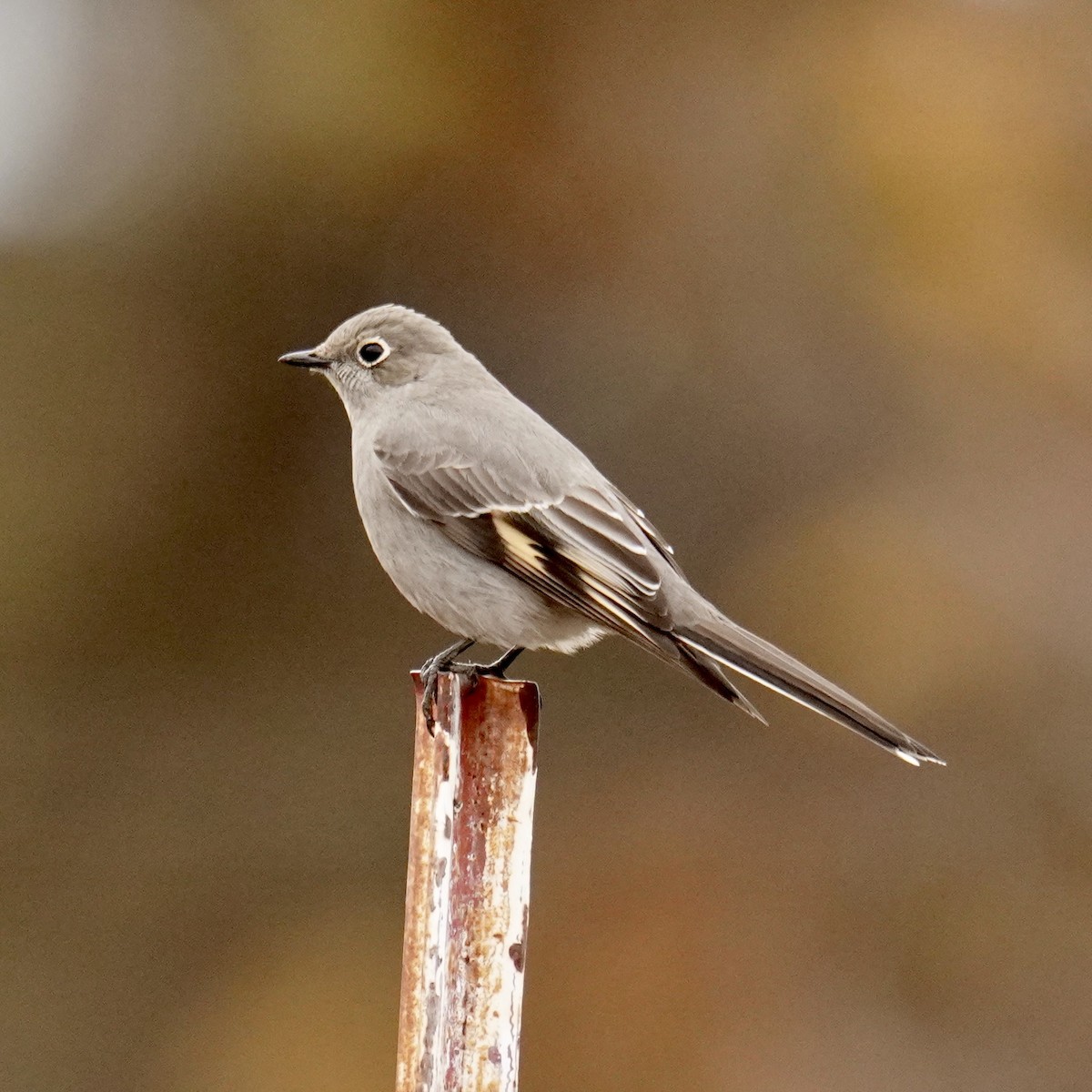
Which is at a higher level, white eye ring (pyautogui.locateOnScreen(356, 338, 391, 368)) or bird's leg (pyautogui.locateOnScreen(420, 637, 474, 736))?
white eye ring (pyautogui.locateOnScreen(356, 338, 391, 368))

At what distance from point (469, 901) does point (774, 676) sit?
1.21 m

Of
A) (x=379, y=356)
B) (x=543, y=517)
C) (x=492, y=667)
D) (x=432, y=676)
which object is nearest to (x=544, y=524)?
(x=543, y=517)

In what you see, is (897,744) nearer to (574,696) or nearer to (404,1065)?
(404,1065)

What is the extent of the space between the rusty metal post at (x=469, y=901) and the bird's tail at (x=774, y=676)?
79cm

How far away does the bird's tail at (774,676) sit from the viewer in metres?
3.70

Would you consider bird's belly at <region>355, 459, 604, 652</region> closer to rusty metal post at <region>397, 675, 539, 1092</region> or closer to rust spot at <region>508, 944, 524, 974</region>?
rusty metal post at <region>397, 675, 539, 1092</region>

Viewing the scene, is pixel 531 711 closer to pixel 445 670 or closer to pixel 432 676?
pixel 432 676

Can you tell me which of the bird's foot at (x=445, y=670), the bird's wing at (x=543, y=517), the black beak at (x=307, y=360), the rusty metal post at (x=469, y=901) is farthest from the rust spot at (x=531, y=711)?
the black beak at (x=307, y=360)

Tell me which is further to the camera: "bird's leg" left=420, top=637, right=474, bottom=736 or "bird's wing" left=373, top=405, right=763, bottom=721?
"bird's wing" left=373, top=405, right=763, bottom=721

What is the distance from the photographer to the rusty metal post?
2930mm

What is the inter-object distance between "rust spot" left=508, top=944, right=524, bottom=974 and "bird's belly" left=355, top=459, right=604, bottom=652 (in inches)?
59.8

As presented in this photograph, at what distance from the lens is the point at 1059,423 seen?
350 inches

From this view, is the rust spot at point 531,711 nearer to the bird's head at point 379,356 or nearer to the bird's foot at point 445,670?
the bird's foot at point 445,670

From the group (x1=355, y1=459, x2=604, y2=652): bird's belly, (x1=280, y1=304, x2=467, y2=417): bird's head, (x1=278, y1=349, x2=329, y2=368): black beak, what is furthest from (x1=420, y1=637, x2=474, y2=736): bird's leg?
(x1=278, y1=349, x2=329, y2=368): black beak
